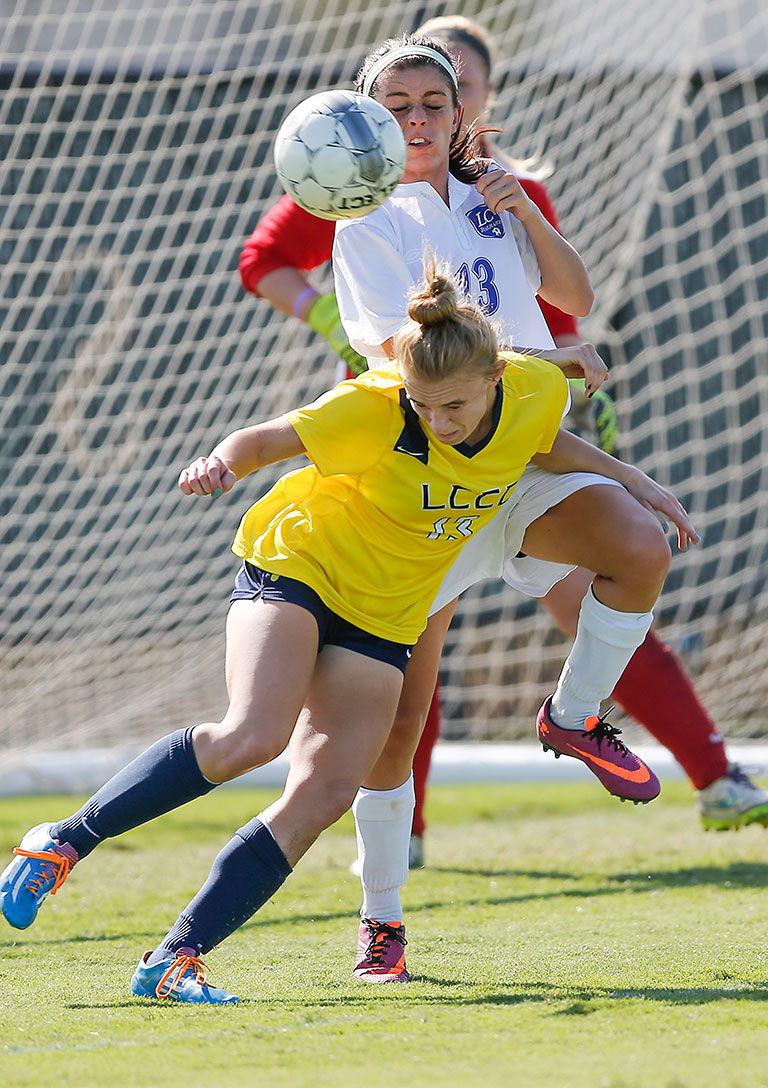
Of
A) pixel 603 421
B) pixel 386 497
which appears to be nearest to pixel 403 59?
pixel 386 497

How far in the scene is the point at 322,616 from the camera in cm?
240

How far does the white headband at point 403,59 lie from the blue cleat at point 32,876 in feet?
5.09

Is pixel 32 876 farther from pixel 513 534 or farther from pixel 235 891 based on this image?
pixel 513 534

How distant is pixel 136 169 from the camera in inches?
222

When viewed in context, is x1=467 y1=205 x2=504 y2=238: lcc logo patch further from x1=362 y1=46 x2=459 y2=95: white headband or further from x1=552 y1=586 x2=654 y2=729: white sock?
x1=552 y1=586 x2=654 y2=729: white sock

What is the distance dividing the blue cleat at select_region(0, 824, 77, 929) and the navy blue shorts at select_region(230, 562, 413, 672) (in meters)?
0.53

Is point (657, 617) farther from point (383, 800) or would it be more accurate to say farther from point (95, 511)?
point (383, 800)

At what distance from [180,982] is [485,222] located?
1548 mm

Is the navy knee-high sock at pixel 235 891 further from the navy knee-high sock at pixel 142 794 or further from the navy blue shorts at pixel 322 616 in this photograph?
the navy blue shorts at pixel 322 616

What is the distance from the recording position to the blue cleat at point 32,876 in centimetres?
231

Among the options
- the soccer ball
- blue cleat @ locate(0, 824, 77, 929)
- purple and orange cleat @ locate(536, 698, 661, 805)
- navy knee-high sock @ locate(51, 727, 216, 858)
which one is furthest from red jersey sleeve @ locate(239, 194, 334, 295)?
blue cleat @ locate(0, 824, 77, 929)

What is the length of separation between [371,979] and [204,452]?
3.65 m

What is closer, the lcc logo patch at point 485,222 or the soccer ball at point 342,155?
the soccer ball at point 342,155

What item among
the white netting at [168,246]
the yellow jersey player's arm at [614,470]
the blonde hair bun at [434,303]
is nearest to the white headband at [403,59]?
the blonde hair bun at [434,303]
